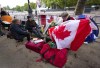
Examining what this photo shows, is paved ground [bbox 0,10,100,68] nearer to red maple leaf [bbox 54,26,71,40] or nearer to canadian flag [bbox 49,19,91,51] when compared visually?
canadian flag [bbox 49,19,91,51]

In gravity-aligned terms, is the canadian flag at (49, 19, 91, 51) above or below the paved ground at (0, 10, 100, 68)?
above

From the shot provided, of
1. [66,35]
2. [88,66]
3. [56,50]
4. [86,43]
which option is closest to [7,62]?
[56,50]

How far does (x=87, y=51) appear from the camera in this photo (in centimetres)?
706

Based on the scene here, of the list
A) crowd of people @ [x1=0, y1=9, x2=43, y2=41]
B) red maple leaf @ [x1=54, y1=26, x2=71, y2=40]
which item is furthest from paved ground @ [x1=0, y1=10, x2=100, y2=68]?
red maple leaf @ [x1=54, y1=26, x2=71, y2=40]

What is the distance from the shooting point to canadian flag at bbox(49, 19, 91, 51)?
20.1ft

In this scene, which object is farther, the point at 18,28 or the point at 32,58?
the point at 18,28

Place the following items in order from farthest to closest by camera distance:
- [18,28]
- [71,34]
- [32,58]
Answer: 1. [18,28]
2. [32,58]
3. [71,34]

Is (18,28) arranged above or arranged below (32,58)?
above

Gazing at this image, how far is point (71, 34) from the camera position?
612cm

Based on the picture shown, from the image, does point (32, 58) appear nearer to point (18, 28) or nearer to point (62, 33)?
point (62, 33)

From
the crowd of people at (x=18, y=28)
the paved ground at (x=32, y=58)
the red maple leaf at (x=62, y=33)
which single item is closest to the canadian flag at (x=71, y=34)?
the red maple leaf at (x=62, y=33)

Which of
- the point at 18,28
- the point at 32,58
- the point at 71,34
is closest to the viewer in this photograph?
the point at 71,34

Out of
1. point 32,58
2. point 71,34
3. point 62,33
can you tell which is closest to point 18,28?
point 32,58

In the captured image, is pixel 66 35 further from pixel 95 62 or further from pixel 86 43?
pixel 86 43
